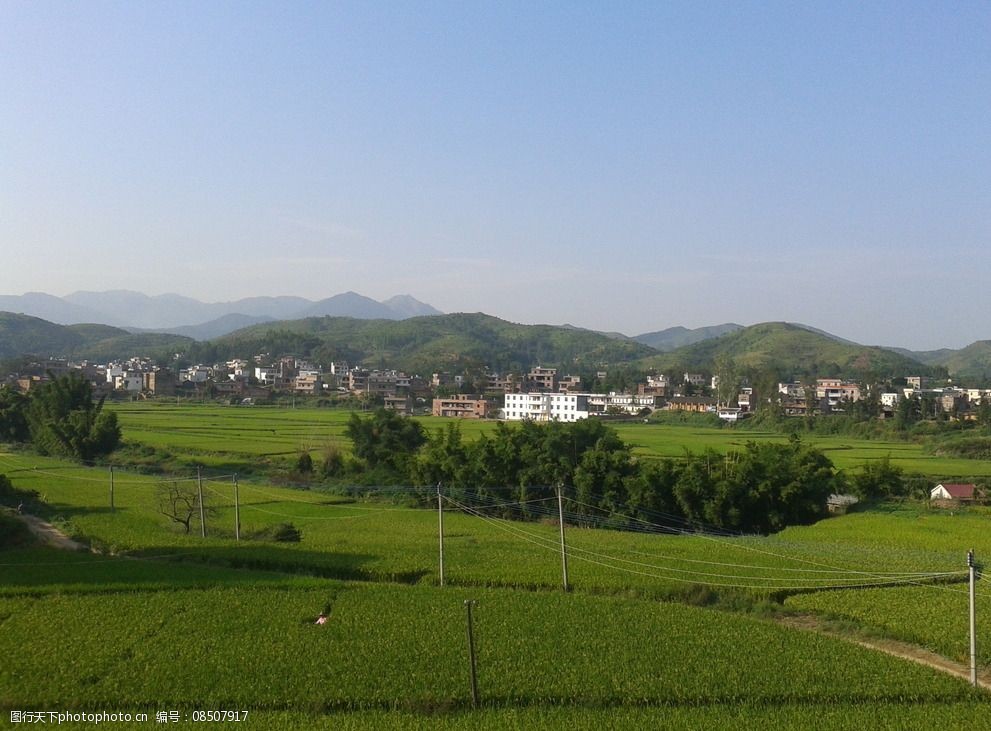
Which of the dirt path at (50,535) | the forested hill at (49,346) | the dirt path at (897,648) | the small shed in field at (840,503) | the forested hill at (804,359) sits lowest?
the small shed in field at (840,503)

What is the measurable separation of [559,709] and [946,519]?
803 inches

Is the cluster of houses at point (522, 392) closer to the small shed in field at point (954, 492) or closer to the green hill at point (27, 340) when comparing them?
the small shed in field at point (954, 492)

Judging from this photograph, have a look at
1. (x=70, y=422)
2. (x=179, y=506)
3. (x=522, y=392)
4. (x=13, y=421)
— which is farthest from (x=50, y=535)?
(x=522, y=392)

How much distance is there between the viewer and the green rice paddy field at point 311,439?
4134 centimetres

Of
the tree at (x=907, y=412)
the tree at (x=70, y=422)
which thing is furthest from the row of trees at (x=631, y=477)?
the tree at (x=907, y=412)

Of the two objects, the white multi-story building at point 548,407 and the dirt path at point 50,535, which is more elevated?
the white multi-story building at point 548,407

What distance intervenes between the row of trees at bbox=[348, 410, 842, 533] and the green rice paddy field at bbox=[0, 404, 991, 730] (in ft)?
15.8

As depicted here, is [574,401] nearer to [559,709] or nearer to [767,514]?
[767,514]

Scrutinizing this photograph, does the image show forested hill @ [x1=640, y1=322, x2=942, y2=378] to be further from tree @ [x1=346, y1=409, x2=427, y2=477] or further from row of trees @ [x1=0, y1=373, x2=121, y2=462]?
row of trees @ [x1=0, y1=373, x2=121, y2=462]

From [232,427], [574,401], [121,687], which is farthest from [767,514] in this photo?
[574,401]

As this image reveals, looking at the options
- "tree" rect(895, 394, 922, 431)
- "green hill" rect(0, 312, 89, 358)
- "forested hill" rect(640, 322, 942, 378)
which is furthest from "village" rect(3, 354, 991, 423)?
"green hill" rect(0, 312, 89, 358)

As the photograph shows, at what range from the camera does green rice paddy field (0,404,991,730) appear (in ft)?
31.7

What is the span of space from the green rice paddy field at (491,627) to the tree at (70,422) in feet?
66.9

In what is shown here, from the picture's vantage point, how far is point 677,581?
53.8ft
